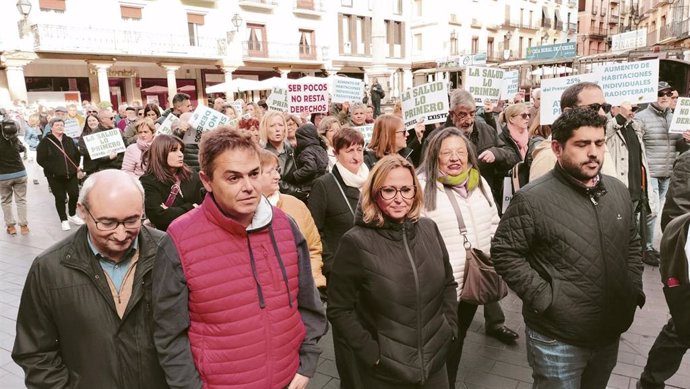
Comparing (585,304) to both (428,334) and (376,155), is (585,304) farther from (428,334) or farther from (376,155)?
(376,155)

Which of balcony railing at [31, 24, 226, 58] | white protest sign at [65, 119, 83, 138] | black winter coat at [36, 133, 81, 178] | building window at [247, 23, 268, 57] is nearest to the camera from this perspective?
black winter coat at [36, 133, 81, 178]

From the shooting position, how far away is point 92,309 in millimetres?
1996

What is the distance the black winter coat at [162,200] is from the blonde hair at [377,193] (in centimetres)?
235

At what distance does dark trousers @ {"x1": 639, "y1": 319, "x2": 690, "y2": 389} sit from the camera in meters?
3.11

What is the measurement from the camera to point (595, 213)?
237 cm

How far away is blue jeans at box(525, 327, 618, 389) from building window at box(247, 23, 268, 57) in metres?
31.9

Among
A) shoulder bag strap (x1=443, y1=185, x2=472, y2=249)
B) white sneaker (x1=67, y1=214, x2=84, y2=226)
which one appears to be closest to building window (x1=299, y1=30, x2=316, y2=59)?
white sneaker (x1=67, y1=214, x2=84, y2=226)

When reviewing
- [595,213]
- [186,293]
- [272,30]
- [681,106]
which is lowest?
[186,293]

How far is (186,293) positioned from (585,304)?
1.83 m

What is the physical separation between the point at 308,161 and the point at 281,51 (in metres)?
30.4

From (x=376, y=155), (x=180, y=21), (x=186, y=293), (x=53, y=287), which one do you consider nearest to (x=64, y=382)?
(x=53, y=287)

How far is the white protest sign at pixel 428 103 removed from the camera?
5.72m

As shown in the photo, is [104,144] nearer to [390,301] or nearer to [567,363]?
[390,301]

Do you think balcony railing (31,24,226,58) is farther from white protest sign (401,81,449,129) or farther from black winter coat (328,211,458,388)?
black winter coat (328,211,458,388)
